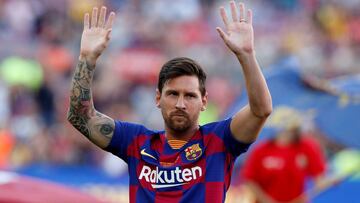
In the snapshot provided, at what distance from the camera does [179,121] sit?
558 cm

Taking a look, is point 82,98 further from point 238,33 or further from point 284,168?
point 284,168

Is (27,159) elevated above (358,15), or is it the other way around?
(358,15)

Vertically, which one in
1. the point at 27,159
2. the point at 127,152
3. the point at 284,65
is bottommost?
the point at 27,159

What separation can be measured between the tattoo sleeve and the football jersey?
121 mm

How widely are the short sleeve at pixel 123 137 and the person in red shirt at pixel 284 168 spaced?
17.0ft

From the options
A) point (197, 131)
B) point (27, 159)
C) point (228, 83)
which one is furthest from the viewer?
point (228, 83)

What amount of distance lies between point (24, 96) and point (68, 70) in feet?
3.17

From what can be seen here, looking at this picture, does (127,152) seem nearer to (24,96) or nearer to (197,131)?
(197,131)

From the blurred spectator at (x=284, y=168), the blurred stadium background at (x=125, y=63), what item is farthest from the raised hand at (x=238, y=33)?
the blurred stadium background at (x=125, y=63)

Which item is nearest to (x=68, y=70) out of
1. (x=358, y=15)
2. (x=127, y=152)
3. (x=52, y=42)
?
(x=52, y=42)

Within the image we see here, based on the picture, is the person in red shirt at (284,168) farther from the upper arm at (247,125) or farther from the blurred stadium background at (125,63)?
the upper arm at (247,125)

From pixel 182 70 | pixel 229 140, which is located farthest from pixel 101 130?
pixel 229 140

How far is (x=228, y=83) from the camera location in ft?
53.6

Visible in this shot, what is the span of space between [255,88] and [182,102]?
0.39m
